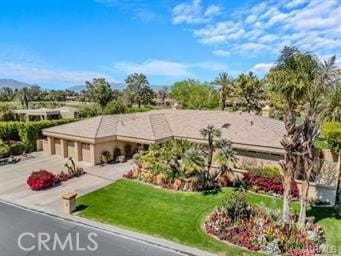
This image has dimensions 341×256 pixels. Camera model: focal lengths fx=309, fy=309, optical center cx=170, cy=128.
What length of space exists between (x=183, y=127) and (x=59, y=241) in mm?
17864

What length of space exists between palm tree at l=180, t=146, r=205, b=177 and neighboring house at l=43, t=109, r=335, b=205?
471cm

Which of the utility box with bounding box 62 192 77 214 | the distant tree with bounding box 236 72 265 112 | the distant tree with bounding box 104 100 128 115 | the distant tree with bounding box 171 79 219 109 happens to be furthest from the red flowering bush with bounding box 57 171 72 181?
the distant tree with bounding box 171 79 219 109

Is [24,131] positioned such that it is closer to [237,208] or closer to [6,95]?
[237,208]

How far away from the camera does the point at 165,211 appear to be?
1872cm

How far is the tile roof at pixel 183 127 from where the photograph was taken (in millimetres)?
26203

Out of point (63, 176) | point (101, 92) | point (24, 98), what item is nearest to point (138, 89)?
point (101, 92)

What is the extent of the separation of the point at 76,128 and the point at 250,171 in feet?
59.7

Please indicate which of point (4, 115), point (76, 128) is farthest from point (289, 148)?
point (4, 115)

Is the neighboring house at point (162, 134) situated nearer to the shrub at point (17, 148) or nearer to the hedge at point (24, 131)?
the hedge at point (24, 131)

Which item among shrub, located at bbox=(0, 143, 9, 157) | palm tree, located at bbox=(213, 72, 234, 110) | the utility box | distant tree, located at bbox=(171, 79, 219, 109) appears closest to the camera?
the utility box

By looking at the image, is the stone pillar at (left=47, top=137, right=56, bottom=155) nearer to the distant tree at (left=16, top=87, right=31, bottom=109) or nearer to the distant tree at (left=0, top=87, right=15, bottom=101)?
the distant tree at (left=16, top=87, right=31, bottom=109)

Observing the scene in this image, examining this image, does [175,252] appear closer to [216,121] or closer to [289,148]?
[289,148]

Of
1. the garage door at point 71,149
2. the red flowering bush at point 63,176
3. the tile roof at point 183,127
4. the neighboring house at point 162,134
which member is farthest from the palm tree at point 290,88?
the garage door at point 71,149

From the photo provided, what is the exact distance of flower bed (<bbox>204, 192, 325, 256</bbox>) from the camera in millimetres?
14414
